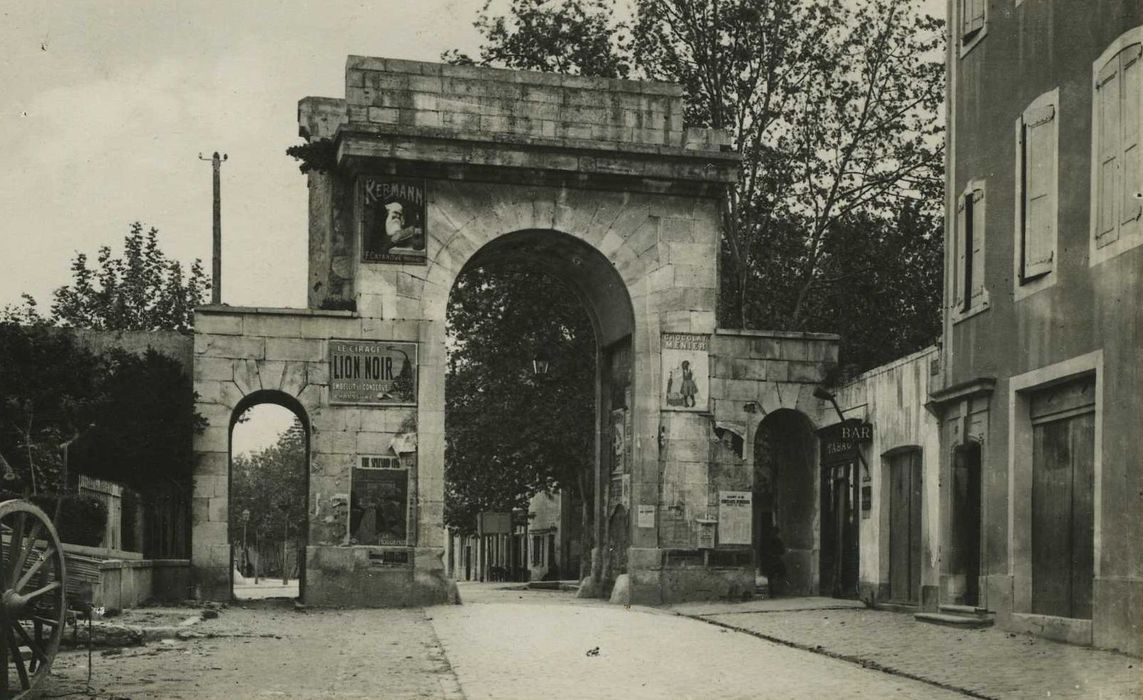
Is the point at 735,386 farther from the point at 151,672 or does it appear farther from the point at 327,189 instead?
the point at 151,672

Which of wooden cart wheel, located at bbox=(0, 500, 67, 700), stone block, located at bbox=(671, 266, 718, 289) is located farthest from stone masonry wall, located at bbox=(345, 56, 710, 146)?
wooden cart wheel, located at bbox=(0, 500, 67, 700)

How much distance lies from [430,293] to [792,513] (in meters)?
7.53

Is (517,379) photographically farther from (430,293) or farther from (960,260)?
(960,260)

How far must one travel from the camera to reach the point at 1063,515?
52.3 feet

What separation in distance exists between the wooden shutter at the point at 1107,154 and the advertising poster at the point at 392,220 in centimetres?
1238

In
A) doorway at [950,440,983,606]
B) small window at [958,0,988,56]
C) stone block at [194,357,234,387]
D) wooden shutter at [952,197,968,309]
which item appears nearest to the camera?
small window at [958,0,988,56]

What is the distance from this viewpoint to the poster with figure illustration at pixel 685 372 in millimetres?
25500

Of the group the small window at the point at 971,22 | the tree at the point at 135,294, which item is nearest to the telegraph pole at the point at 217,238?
the tree at the point at 135,294

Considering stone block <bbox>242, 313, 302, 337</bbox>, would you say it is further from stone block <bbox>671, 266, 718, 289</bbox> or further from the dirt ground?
stone block <bbox>671, 266, 718, 289</bbox>

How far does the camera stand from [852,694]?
11516 millimetres

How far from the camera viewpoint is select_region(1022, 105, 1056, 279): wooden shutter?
53.2 feet

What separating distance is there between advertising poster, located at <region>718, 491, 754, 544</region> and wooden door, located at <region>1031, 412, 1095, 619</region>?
9.17m

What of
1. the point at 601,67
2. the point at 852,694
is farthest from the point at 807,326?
the point at 852,694

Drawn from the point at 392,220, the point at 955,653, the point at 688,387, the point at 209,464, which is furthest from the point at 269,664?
the point at 688,387
